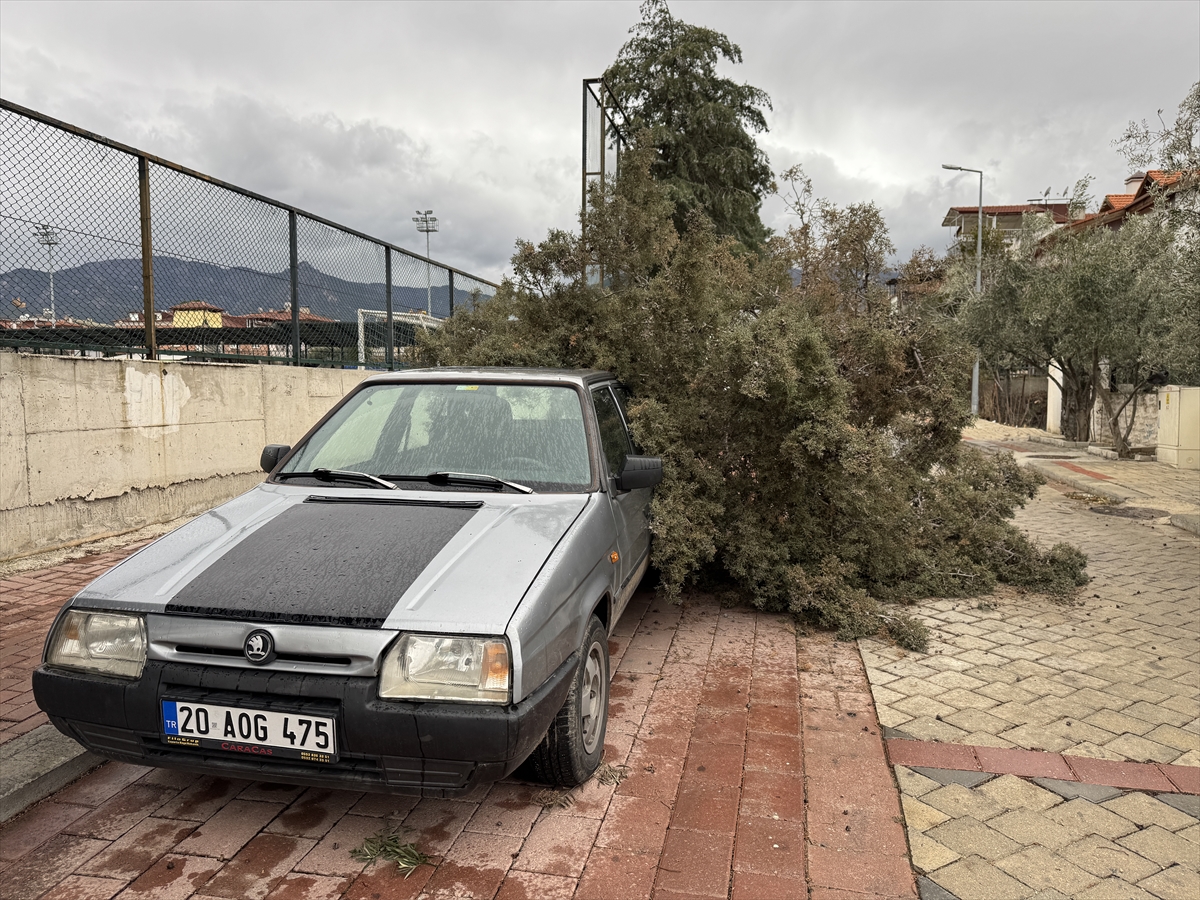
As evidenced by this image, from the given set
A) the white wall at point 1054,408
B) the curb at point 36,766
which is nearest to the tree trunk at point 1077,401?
the white wall at point 1054,408

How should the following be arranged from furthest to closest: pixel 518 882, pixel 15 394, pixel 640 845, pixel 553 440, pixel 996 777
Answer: pixel 15 394 < pixel 553 440 < pixel 996 777 < pixel 640 845 < pixel 518 882

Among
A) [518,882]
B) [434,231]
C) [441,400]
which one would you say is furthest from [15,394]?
[434,231]

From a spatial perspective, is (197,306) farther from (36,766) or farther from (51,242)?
(36,766)

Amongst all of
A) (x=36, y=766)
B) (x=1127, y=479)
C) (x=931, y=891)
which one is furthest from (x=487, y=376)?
(x=1127, y=479)

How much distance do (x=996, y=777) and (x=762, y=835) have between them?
45.5 inches

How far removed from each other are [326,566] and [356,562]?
103mm

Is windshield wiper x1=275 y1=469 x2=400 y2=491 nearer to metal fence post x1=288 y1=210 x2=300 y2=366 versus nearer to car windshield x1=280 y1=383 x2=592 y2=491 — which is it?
car windshield x1=280 y1=383 x2=592 y2=491

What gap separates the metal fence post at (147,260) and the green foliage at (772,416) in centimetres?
257

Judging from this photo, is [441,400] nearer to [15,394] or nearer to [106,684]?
[106,684]

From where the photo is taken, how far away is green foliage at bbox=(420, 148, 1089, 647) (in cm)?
506

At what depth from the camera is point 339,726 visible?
249 centimetres

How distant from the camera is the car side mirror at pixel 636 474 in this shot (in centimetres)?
394

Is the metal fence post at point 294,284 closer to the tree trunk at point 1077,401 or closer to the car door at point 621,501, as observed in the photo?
the car door at point 621,501

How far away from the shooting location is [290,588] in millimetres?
2723
